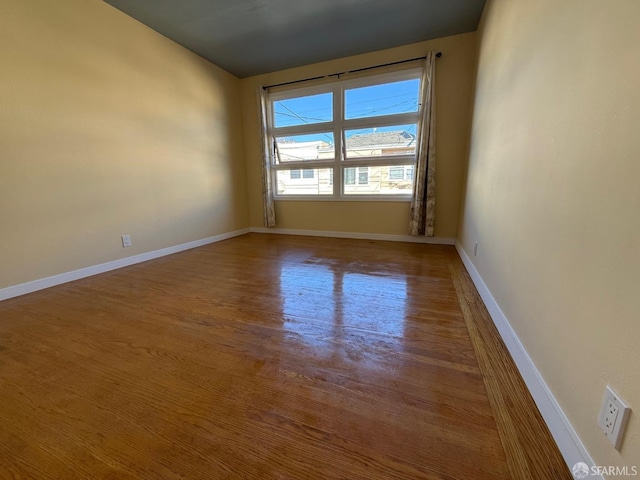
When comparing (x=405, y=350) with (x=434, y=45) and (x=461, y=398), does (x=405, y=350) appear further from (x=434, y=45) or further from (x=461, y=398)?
(x=434, y=45)

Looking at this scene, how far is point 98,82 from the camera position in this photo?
8.23 ft

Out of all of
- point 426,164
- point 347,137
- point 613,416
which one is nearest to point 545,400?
point 613,416

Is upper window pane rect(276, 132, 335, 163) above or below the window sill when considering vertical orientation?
above

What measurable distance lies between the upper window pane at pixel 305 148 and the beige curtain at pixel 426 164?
4.40ft

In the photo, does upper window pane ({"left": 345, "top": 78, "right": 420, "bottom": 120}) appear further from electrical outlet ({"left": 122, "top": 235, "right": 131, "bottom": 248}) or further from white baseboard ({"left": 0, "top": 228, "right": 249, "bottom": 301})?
electrical outlet ({"left": 122, "top": 235, "right": 131, "bottom": 248})

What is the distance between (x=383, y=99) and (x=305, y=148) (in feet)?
4.55

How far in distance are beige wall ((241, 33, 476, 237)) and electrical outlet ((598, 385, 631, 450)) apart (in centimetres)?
320

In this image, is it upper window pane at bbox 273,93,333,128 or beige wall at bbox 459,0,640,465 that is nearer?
beige wall at bbox 459,0,640,465

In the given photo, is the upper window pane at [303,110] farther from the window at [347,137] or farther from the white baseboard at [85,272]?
the white baseboard at [85,272]

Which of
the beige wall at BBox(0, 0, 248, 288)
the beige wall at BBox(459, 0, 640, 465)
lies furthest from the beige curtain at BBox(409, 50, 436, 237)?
the beige wall at BBox(0, 0, 248, 288)

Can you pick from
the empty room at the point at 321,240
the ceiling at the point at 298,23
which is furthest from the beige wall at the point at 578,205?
the ceiling at the point at 298,23

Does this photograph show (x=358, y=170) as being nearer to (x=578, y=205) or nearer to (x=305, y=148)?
(x=305, y=148)

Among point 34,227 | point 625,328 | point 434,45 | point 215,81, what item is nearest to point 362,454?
point 625,328

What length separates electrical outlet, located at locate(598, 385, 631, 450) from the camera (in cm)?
60
